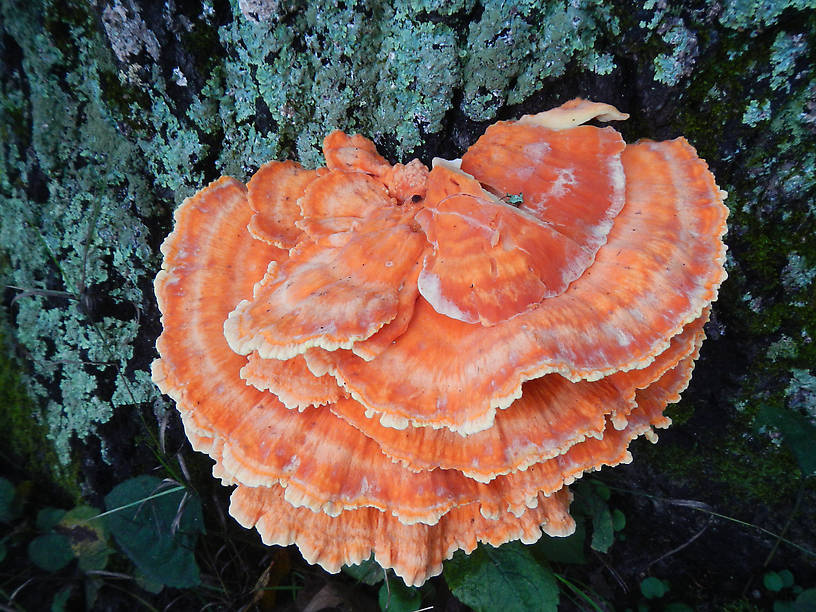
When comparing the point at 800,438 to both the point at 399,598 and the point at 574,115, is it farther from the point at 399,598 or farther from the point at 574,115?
the point at 399,598

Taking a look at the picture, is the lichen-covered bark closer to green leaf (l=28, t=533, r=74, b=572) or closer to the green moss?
the green moss

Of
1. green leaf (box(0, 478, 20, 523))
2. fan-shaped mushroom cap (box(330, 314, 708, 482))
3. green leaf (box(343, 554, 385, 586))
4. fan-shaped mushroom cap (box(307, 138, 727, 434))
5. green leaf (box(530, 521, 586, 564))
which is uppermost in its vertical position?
fan-shaped mushroom cap (box(307, 138, 727, 434))

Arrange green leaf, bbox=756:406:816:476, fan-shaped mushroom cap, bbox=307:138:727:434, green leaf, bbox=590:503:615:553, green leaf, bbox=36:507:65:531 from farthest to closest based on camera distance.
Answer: green leaf, bbox=36:507:65:531, green leaf, bbox=590:503:615:553, green leaf, bbox=756:406:816:476, fan-shaped mushroom cap, bbox=307:138:727:434

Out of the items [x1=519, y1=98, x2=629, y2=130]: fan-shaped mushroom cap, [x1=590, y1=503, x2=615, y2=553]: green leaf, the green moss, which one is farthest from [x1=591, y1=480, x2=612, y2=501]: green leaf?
[x1=519, y1=98, x2=629, y2=130]: fan-shaped mushroom cap

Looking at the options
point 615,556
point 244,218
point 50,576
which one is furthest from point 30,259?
point 615,556

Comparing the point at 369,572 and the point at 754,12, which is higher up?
the point at 754,12

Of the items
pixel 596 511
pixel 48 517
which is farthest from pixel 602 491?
pixel 48 517

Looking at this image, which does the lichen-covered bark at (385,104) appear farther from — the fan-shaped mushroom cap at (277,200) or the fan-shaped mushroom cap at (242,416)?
the fan-shaped mushroom cap at (242,416)
